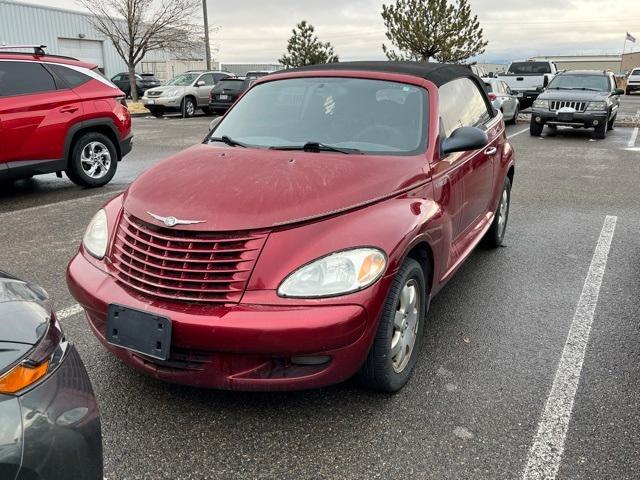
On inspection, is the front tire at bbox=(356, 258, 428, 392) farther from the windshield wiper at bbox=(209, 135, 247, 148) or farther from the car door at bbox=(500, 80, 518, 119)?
the car door at bbox=(500, 80, 518, 119)

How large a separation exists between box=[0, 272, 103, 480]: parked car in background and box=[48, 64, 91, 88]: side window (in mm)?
6423

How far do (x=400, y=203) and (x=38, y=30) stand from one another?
38825 millimetres

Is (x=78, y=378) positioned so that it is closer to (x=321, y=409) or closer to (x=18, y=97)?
(x=321, y=409)

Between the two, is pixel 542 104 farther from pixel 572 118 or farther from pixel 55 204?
pixel 55 204

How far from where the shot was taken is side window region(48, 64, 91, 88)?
7447 mm

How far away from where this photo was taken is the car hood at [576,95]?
46.1ft

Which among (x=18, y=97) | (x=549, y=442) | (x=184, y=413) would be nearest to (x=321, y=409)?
(x=184, y=413)

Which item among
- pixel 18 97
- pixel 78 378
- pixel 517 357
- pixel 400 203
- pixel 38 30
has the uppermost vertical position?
pixel 38 30

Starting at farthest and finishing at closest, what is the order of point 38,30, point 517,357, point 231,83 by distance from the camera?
1. point 38,30
2. point 231,83
3. point 517,357

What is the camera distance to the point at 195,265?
8.25ft

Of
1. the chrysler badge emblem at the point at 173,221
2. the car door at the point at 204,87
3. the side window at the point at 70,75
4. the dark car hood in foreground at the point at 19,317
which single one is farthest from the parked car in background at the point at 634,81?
the dark car hood in foreground at the point at 19,317

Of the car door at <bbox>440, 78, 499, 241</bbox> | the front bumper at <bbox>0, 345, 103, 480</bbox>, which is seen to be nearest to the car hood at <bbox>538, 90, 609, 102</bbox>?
the car door at <bbox>440, 78, 499, 241</bbox>

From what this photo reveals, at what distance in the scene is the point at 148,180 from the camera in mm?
3090

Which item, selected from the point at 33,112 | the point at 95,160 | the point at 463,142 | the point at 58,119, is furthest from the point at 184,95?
the point at 463,142
